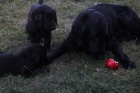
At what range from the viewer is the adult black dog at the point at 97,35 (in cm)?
543

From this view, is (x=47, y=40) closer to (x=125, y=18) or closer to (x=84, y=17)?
(x=84, y=17)

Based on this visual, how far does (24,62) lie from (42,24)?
3.78 ft

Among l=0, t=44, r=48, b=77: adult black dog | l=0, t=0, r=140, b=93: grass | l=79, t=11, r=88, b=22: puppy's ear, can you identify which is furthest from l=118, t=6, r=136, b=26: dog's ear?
l=0, t=44, r=48, b=77: adult black dog

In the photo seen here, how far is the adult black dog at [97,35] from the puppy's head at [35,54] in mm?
454

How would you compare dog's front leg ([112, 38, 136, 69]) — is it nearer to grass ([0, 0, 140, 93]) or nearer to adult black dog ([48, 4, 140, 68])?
adult black dog ([48, 4, 140, 68])

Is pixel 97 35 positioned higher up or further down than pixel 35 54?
higher up

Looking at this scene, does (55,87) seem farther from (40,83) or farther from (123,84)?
(123,84)

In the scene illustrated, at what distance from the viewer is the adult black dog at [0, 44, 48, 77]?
5023mm

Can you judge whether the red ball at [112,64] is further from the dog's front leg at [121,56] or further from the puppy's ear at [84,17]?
the puppy's ear at [84,17]

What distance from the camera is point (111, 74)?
5199mm

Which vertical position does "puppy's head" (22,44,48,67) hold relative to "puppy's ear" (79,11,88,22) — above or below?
below

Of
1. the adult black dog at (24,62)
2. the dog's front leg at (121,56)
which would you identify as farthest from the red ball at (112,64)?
the adult black dog at (24,62)

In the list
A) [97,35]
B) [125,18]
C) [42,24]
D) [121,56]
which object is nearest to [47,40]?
[42,24]

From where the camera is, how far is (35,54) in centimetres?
520
